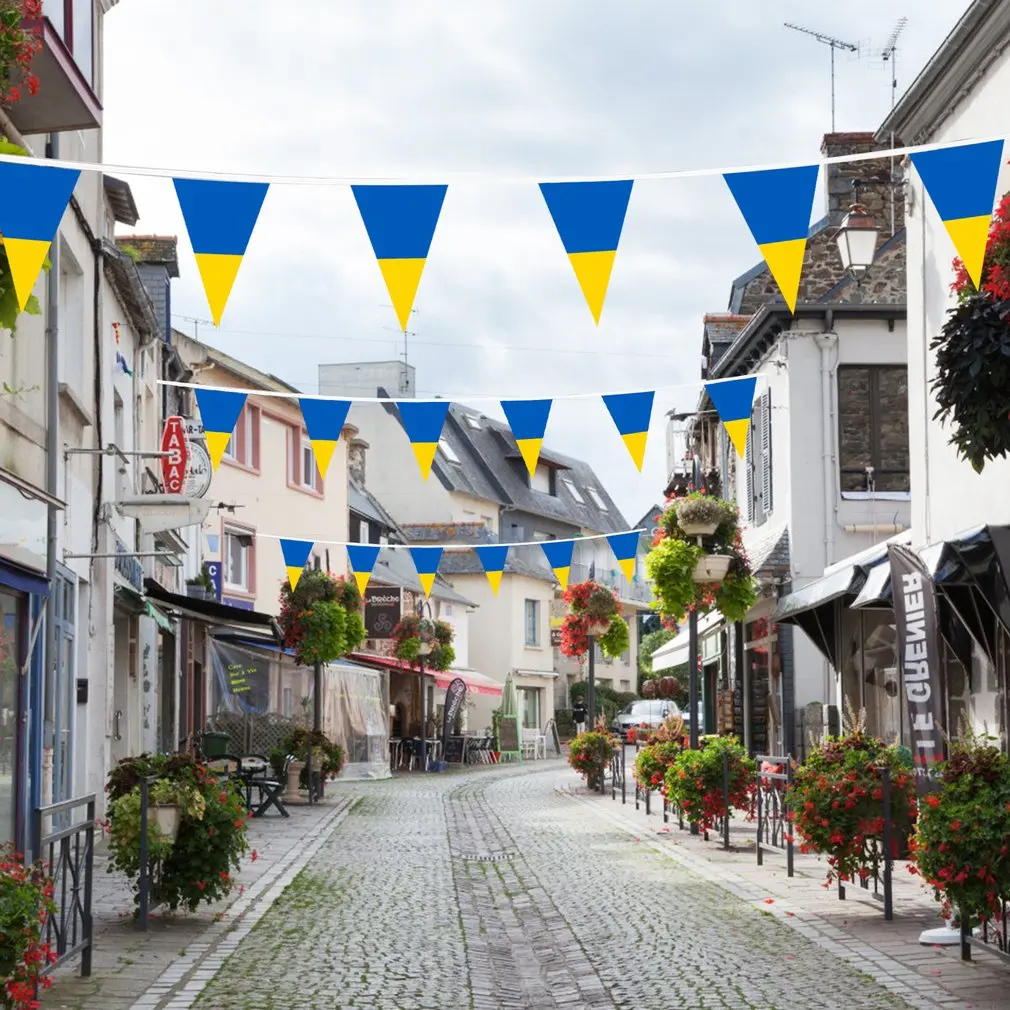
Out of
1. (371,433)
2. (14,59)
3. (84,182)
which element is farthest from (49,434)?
(371,433)

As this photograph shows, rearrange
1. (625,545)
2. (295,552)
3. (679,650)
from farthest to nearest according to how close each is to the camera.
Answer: (679,650), (295,552), (625,545)

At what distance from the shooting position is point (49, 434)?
13.9 meters

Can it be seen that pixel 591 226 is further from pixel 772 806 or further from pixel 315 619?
pixel 315 619

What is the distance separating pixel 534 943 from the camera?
10133 millimetres

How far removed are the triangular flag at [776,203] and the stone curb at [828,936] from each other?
349 cm

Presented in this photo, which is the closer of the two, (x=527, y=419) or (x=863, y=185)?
(x=527, y=419)

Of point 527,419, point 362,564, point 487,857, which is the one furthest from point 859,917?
point 362,564

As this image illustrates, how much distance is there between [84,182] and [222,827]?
8.46 metres

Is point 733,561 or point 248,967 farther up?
point 733,561

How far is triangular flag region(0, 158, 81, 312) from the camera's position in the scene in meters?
7.96

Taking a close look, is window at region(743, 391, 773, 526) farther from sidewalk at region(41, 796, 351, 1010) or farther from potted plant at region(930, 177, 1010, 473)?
potted plant at region(930, 177, 1010, 473)

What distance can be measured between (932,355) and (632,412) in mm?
2977

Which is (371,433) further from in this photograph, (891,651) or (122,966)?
(122,966)

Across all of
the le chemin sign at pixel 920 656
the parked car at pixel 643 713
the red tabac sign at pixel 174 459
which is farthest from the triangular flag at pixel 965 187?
the parked car at pixel 643 713
